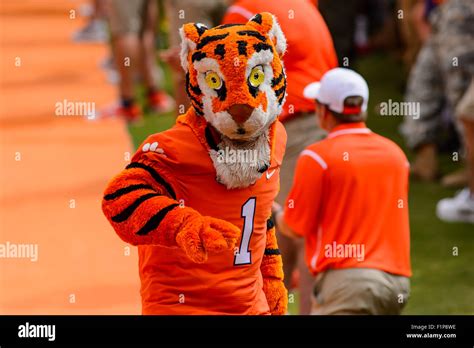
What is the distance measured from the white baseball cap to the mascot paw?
85cm

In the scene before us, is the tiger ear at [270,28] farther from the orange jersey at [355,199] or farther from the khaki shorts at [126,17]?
the khaki shorts at [126,17]

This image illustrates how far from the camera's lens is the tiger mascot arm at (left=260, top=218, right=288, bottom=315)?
3488mm

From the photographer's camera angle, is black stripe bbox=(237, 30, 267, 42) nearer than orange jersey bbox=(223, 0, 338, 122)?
Yes

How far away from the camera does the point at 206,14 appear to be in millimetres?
4559

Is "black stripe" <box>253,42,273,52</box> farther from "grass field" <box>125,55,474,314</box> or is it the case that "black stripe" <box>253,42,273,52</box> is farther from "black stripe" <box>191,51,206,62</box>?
"grass field" <box>125,55,474,314</box>

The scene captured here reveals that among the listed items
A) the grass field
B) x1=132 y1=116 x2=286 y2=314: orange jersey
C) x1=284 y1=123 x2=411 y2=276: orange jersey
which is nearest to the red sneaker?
the grass field

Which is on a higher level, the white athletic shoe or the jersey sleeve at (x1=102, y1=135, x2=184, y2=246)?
the white athletic shoe

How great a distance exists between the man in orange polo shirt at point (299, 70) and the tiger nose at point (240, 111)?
38.1 inches

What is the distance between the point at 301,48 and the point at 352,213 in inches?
25.8

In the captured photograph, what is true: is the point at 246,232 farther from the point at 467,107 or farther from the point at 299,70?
the point at 467,107

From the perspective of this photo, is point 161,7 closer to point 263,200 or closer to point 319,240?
point 319,240

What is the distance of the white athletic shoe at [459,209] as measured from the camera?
6113 mm

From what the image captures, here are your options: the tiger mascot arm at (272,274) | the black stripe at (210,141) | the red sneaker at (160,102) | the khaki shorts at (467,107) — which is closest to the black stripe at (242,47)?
the black stripe at (210,141)
